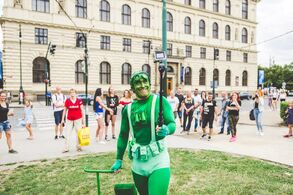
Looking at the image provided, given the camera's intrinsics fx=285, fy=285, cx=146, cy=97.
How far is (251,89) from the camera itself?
5772 cm

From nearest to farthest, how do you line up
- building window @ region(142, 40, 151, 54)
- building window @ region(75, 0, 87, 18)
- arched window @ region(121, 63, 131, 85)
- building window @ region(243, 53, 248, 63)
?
building window @ region(75, 0, 87, 18) < arched window @ region(121, 63, 131, 85) < building window @ region(142, 40, 151, 54) < building window @ region(243, 53, 248, 63)

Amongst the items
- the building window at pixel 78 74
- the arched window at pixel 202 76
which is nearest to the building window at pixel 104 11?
the building window at pixel 78 74

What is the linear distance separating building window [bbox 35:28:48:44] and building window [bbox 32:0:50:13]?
99.1 inches

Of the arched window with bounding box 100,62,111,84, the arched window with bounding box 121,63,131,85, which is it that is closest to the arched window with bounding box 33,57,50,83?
the arched window with bounding box 100,62,111,84

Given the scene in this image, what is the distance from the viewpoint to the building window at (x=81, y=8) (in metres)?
37.9

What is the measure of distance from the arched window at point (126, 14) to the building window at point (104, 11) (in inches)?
93.9

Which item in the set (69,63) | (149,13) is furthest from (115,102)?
(149,13)

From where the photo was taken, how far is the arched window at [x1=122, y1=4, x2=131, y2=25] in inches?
1636

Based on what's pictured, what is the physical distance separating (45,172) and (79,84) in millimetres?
32416

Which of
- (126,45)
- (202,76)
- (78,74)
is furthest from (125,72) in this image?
(202,76)

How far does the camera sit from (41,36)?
3559cm

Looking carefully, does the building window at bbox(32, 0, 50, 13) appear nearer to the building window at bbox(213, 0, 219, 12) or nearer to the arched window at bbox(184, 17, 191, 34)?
the arched window at bbox(184, 17, 191, 34)

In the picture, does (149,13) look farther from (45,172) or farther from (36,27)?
(45,172)

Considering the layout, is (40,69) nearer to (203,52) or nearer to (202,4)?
(203,52)
